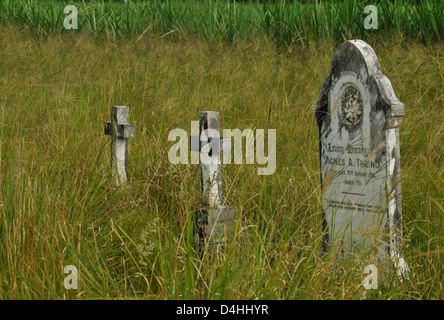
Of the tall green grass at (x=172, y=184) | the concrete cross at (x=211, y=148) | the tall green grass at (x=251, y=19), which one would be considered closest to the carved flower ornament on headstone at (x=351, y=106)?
the tall green grass at (x=172, y=184)

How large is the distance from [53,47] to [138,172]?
4478 millimetres

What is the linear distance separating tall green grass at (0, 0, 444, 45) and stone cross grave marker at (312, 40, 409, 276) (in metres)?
3.86

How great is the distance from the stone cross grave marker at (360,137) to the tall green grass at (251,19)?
3.86 metres

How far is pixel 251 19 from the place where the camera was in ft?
31.3

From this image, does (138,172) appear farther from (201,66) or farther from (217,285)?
(201,66)

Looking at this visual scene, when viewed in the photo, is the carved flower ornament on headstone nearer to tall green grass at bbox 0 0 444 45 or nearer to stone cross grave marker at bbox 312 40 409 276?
stone cross grave marker at bbox 312 40 409 276

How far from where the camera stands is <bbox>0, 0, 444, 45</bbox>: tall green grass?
792cm

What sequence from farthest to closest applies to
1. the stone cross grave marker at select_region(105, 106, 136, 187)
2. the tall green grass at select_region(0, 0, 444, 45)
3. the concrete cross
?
the tall green grass at select_region(0, 0, 444, 45) < the stone cross grave marker at select_region(105, 106, 136, 187) < the concrete cross

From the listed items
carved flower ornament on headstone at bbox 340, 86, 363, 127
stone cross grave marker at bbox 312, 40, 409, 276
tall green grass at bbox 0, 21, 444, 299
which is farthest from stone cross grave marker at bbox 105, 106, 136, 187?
carved flower ornament on headstone at bbox 340, 86, 363, 127

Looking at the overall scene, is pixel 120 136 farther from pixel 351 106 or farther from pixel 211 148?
pixel 351 106

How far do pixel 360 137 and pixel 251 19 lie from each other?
6599mm

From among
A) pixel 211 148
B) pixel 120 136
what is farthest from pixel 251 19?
pixel 211 148

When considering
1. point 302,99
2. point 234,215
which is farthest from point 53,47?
point 234,215

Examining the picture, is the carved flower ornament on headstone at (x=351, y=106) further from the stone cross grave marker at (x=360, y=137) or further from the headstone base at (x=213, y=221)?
the headstone base at (x=213, y=221)
